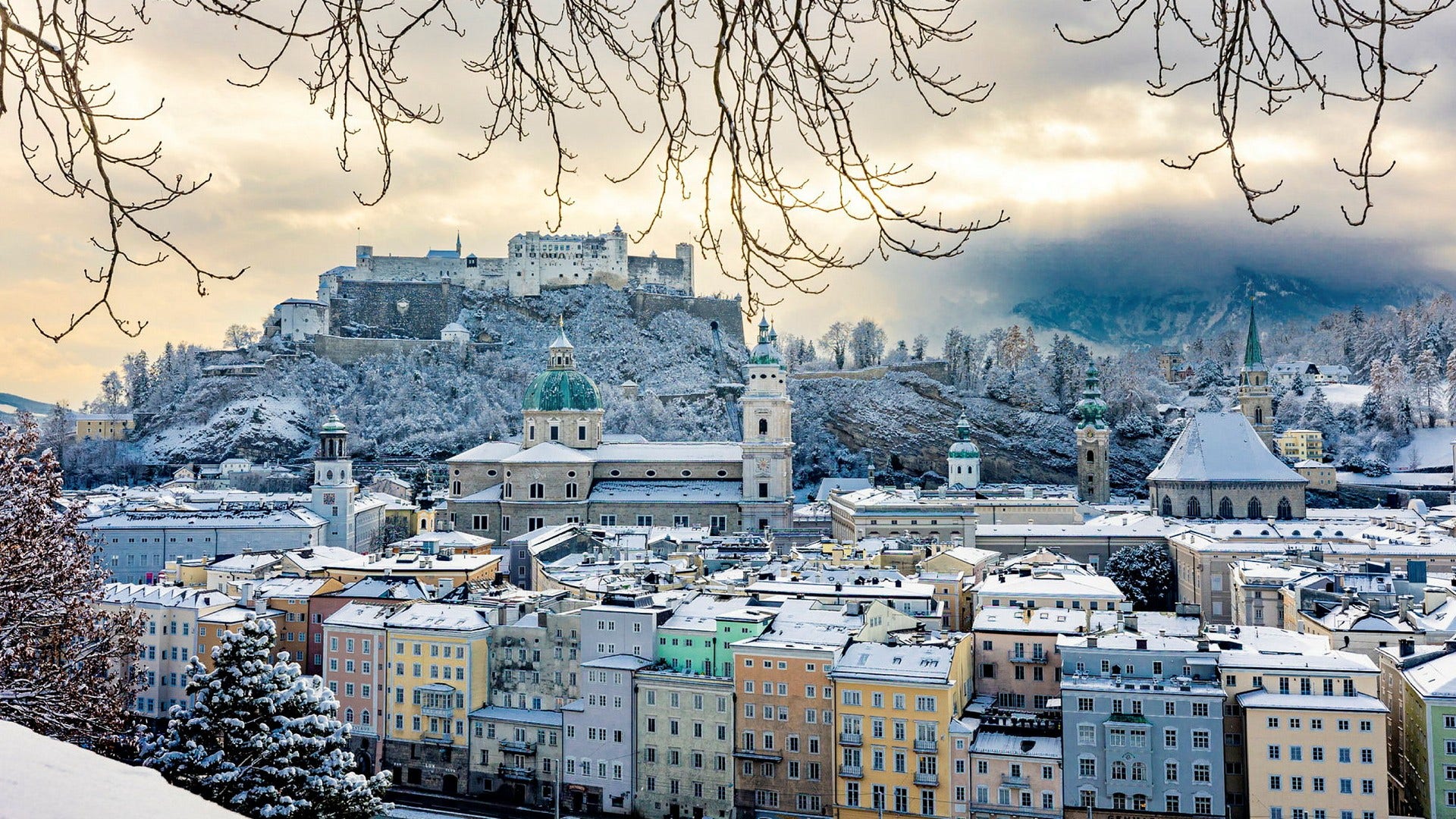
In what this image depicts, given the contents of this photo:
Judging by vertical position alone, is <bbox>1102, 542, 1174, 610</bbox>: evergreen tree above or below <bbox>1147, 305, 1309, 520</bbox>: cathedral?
below

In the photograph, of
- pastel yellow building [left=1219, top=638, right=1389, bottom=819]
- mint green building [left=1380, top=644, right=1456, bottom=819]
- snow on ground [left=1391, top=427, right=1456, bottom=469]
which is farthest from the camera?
snow on ground [left=1391, top=427, right=1456, bottom=469]

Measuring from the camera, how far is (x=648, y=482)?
4544cm

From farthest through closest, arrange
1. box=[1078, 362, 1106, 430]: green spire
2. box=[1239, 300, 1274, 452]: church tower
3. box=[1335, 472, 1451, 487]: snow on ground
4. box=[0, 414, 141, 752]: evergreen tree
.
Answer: box=[1239, 300, 1274, 452]: church tower < box=[1335, 472, 1451, 487]: snow on ground < box=[1078, 362, 1106, 430]: green spire < box=[0, 414, 141, 752]: evergreen tree

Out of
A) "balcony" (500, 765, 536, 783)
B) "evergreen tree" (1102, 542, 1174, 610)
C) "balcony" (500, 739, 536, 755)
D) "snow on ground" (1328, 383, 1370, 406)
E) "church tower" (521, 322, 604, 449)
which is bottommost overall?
"balcony" (500, 765, 536, 783)

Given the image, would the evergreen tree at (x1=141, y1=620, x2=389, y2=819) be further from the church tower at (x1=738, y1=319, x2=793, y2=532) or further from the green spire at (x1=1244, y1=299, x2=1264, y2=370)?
the green spire at (x1=1244, y1=299, x2=1264, y2=370)

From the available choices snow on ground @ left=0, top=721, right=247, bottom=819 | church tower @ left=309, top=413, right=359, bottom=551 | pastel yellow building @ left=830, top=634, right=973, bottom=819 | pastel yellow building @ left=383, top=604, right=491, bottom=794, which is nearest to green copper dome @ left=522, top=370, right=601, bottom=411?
church tower @ left=309, top=413, right=359, bottom=551

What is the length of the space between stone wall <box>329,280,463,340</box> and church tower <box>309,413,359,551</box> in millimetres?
32431

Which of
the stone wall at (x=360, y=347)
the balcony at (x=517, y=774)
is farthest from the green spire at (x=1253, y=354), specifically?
the stone wall at (x=360, y=347)

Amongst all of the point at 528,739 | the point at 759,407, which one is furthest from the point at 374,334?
the point at 528,739

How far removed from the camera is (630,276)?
8612cm

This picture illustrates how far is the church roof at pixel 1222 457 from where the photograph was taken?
152 feet

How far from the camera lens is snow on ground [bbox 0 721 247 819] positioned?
2.56 m

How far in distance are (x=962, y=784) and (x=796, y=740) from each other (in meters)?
3.55

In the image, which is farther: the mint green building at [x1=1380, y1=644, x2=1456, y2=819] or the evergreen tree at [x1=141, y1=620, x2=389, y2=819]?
the mint green building at [x1=1380, y1=644, x2=1456, y2=819]
